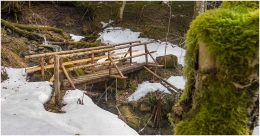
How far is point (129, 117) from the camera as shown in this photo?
266 inches

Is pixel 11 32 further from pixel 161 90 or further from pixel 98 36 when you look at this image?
pixel 161 90

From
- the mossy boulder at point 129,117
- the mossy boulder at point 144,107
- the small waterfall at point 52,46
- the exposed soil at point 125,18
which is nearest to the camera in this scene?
the mossy boulder at point 129,117

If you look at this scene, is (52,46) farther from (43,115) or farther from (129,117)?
(43,115)

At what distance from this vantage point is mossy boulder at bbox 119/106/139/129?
6.66m

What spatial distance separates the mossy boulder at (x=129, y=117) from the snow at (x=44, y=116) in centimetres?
98

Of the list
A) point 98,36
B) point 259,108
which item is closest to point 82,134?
point 259,108

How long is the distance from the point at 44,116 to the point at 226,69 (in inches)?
178

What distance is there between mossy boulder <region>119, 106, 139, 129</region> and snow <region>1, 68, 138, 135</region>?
38.8 inches

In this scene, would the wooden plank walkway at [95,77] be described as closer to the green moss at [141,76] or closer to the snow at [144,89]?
the green moss at [141,76]

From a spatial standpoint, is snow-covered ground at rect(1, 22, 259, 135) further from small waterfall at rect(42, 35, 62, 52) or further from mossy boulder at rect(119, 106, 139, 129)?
small waterfall at rect(42, 35, 62, 52)

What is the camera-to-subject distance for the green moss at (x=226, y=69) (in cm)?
118

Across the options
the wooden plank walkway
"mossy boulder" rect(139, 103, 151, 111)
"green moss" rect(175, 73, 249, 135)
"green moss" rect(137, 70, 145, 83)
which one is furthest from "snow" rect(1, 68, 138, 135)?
Result: "green moss" rect(175, 73, 249, 135)

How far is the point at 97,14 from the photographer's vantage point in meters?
16.0

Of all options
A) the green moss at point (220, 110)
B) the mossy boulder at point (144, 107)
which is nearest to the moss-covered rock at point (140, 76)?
the mossy boulder at point (144, 107)
